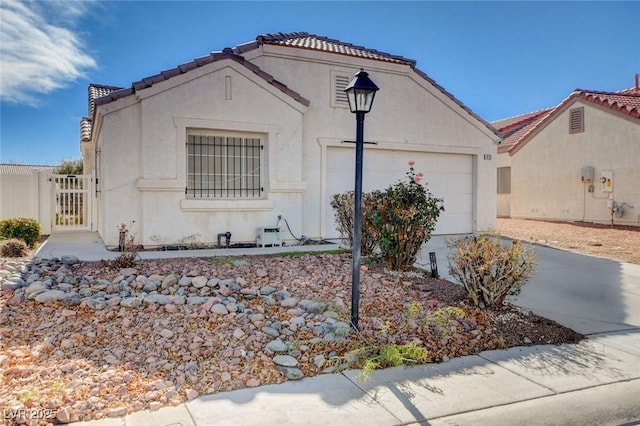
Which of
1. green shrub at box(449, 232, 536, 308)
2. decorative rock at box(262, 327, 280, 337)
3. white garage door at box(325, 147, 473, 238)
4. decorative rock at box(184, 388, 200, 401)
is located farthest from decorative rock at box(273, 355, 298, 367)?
white garage door at box(325, 147, 473, 238)

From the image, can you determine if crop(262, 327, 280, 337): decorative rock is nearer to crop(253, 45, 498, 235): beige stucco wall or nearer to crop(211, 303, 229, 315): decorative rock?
crop(211, 303, 229, 315): decorative rock

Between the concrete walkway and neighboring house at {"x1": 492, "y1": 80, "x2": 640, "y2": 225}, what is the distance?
535 inches

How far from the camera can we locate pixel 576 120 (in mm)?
18297

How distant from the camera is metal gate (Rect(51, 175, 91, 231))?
12.9 meters

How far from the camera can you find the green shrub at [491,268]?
5812 millimetres

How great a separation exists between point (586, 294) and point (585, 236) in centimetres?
837

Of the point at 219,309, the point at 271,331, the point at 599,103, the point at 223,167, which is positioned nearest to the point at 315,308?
the point at 271,331

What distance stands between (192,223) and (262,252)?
181 centimetres

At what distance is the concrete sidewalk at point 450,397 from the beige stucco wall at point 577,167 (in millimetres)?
14138

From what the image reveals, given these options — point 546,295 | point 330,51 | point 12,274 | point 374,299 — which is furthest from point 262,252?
point 330,51

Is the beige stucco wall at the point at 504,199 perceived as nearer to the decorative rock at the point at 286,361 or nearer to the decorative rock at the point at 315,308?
the decorative rock at the point at 315,308

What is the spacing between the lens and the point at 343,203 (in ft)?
31.4

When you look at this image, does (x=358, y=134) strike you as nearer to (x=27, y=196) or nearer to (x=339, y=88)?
(x=339, y=88)

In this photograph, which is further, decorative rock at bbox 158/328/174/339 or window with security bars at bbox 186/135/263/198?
window with security bars at bbox 186/135/263/198
